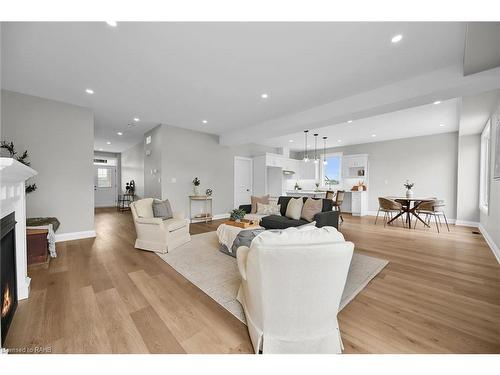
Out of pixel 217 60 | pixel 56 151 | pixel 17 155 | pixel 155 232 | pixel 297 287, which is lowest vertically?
pixel 155 232

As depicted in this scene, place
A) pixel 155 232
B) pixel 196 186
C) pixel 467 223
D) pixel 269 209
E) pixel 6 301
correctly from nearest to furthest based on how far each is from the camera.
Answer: pixel 6 301 < pixel 155 232 < pixel 269 209 < pixel 467 223 < pixel 196 186

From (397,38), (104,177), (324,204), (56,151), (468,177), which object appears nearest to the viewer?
(397,38)

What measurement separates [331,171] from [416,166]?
274 centimetres

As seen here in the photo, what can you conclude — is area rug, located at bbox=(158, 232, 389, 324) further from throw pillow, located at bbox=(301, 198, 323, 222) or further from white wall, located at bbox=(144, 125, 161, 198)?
white wall, located at bbox=(144, 125, 161, 198)

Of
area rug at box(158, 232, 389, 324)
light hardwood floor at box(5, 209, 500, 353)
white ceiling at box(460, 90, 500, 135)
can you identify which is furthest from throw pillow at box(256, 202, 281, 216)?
white ceiling at box(460, 90, 500, 135)

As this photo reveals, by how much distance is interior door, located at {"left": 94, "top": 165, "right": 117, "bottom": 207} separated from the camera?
9.39m

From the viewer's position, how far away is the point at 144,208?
365 centimetres

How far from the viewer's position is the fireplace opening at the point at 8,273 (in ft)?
4.69

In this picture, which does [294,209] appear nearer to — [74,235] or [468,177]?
[74,235]

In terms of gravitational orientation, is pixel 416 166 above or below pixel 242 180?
above

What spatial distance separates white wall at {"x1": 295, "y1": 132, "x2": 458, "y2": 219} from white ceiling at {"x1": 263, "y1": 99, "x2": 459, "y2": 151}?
0.32 metres

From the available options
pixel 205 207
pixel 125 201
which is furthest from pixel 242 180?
pixel 125 201
